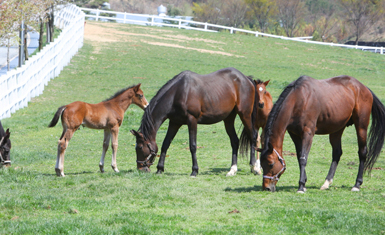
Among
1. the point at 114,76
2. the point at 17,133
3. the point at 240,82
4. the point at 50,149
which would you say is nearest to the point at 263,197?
the point at 240,82

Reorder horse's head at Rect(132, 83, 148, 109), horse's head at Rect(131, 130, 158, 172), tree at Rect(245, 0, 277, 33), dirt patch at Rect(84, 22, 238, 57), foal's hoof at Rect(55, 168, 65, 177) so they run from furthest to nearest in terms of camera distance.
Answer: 1. tree at Rect(245, 0, 277, 33)
2. dirt patch at Rect(84, 22, 238, 57)
3. horse's head at Rect(132, 83, 148, 109)
4. horse's head at Rect(131, 130, 158, 172)
5. foal's hoof at Rect(55, 168, 65, 177)

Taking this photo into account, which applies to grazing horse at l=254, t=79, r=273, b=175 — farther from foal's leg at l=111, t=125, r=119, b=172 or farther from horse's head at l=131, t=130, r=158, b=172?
foal's leg at l=111, t=125, r=119, b=172

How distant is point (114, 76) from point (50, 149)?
47.7 ft

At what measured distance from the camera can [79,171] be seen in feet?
31.6

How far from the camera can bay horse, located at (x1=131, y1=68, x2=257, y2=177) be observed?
8961 millimetres

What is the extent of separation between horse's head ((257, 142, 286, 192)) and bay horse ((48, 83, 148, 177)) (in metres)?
3.32

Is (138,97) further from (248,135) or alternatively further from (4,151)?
(4,151)

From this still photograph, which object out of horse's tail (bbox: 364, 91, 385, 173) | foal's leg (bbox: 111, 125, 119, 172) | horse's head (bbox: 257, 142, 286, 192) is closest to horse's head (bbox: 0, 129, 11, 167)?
foal's leg (bbox: 111, 125, 119, 172)

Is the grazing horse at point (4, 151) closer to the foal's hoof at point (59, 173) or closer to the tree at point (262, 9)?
the foal's hoof at point (59, 173)

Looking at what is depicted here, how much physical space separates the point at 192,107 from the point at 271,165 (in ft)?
7.70

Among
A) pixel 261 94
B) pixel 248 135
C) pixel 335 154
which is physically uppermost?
pixel 261 94

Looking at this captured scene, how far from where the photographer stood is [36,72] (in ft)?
69.9

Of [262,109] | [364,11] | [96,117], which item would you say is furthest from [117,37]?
[364,11]

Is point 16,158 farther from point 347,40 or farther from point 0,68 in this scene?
point 347,40
